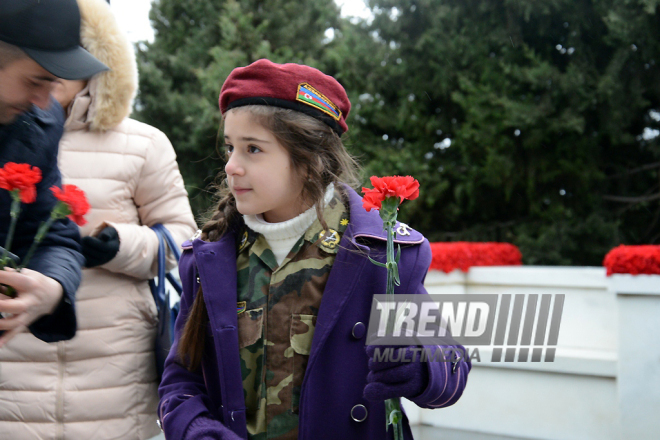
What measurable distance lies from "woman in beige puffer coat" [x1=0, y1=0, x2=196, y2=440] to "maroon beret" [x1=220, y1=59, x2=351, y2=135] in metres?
0.67

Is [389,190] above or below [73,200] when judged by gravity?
above

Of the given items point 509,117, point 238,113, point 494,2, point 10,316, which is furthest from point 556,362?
point 494,2

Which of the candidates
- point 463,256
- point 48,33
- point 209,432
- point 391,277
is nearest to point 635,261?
point 463,256

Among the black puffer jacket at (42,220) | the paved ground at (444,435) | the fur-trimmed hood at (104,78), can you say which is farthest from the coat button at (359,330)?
the paved ground at (444,435)

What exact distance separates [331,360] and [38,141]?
3.20ft

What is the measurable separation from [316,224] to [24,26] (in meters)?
0.89

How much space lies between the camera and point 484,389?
4742 millimetres

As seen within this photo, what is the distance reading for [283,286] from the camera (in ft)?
5.44

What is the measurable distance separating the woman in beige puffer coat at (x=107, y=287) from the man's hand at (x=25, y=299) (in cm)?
66

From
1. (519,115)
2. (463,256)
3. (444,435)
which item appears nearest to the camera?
(444,435)

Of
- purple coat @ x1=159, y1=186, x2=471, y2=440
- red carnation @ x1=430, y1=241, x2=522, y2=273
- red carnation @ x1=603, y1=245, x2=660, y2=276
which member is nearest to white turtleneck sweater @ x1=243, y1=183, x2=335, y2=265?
purple coat @ x1=159, y1=186, x2=471, y2=440

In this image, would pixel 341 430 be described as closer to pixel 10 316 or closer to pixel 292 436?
pixel 292 436

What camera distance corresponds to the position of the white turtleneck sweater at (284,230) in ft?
5.67

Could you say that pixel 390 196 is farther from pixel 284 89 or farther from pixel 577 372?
pixel 577 372
